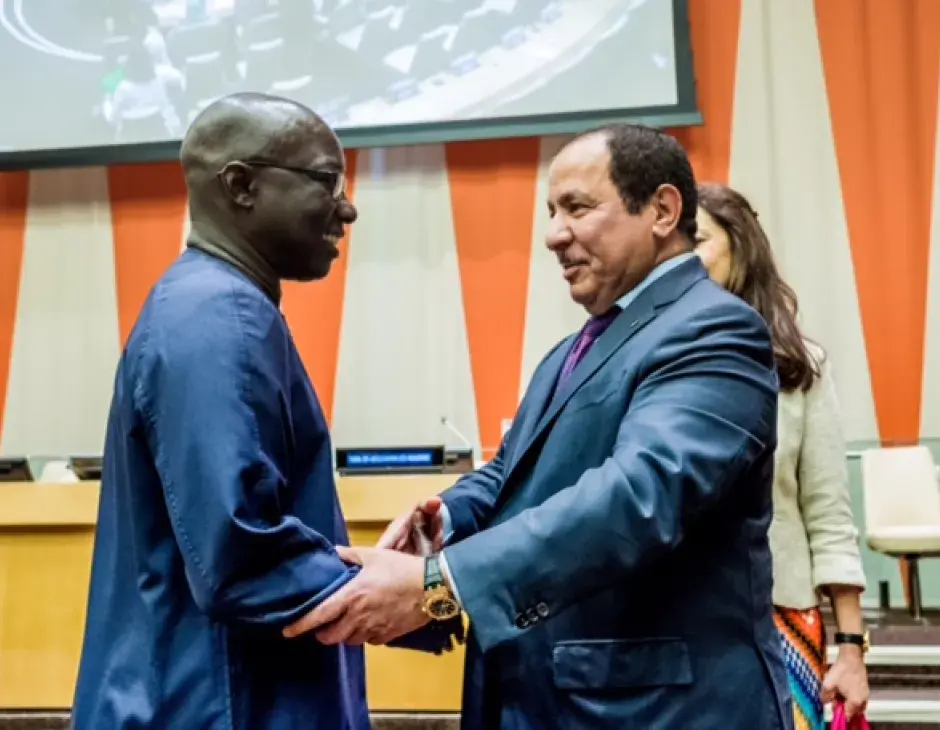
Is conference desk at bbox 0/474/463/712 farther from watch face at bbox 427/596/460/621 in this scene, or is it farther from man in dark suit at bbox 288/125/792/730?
watch face at bbox 427/596/460/621

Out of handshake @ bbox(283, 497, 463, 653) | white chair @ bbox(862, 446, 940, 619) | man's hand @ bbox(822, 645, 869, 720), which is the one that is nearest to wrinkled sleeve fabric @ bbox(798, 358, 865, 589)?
man's hand @ bbox(822, 645, 869, 720)

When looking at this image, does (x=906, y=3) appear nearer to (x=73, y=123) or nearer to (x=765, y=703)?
(x=73, y=123)

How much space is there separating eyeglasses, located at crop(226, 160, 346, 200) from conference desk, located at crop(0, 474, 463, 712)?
1.58m

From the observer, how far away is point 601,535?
111 centimetres

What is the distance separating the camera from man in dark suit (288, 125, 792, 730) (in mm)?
1125

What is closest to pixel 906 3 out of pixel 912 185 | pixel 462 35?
pixel 912 185

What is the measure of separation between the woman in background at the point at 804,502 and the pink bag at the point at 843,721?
0.01m

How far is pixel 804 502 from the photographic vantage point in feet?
6.04

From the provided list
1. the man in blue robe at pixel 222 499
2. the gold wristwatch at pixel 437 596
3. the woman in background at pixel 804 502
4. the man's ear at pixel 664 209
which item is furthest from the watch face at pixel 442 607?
the woman in background at pixel 804 502

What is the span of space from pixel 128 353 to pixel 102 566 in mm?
249

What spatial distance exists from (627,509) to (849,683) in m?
0.87

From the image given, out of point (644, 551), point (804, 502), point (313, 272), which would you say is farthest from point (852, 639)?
point (313, 272)

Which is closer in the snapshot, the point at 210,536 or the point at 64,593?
the point at 210,536

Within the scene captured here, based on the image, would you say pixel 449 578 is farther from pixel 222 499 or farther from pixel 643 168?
pixel 643 168
